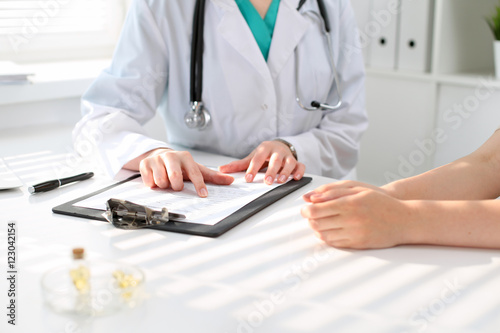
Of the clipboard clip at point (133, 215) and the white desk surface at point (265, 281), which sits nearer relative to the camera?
the white desk surface at point (265, 281)

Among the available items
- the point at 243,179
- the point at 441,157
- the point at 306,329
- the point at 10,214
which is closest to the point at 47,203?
the point at 10,214

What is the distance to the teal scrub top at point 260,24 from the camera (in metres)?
1.48

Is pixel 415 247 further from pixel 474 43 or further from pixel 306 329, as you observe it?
pixel 474 43

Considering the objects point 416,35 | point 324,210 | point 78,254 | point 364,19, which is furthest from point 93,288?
point 364,19

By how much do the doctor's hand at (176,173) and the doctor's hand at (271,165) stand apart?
0.07 meters

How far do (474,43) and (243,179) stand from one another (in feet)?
5.08

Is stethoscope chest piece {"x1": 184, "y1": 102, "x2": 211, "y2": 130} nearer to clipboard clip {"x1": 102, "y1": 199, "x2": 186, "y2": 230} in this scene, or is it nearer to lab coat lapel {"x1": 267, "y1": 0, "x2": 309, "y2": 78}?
lab coat lapel {"x1": 267, "y1": 0, "x2": 309, "y2": 78}

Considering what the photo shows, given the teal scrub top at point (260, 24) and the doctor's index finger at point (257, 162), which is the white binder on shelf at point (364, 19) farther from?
the doctor's index finger at point (257, 162)

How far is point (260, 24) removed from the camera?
1.48 meters

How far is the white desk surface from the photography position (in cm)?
67

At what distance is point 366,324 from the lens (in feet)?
2.19

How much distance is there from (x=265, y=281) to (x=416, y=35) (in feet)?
5.84

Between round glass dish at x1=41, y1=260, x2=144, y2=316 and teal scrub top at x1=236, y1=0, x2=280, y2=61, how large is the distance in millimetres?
889

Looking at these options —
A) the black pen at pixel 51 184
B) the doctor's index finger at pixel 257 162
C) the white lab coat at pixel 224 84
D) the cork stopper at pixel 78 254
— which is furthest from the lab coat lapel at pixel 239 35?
the cork stopper at pixel 78 254
